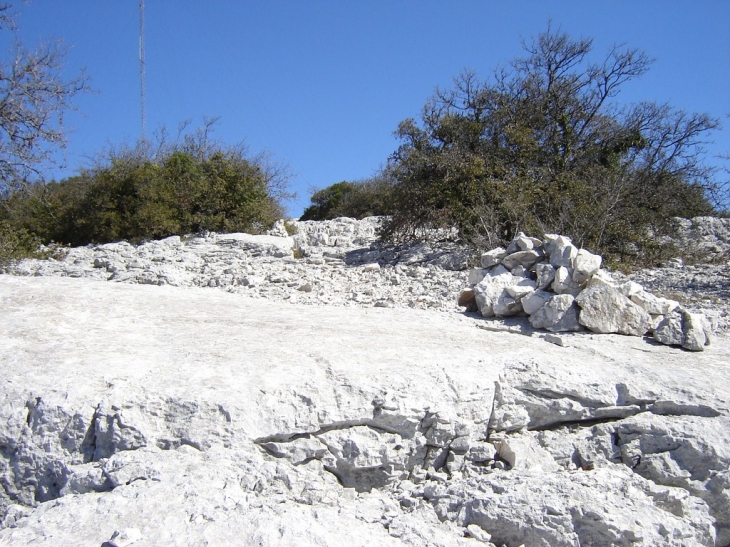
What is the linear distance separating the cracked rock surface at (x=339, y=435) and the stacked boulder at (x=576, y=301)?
0.88ft

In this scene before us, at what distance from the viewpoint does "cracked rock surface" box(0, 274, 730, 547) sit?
2.96m

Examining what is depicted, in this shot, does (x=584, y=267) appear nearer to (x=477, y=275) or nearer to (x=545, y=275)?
(x=545, y=275)

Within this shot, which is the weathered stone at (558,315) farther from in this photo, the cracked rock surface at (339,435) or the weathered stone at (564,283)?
the cracked rock surface at (339,435)

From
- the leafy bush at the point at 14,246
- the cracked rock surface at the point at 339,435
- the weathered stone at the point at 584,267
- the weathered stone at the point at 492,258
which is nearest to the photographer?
the cracked rock surface at the point at 339,435

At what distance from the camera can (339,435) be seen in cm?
349

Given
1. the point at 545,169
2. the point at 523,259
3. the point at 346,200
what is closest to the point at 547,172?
the point at 545,169

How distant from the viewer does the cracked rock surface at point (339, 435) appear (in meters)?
2.96

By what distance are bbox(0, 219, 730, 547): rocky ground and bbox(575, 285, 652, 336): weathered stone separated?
0.12 metres

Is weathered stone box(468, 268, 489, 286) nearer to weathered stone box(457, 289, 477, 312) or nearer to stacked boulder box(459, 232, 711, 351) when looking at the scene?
stacked boulder box(459, 232, 711, 351)

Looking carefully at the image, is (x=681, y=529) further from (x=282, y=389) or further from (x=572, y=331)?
(x=282, y=389)

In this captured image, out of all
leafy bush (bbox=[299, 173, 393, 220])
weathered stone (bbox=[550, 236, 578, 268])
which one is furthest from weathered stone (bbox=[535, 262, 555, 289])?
leafy bush (bbox=[299, 173, 393, 220])

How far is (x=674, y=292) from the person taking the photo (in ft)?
24.9

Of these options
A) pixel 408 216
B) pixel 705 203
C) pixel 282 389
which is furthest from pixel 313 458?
pixel 705 203

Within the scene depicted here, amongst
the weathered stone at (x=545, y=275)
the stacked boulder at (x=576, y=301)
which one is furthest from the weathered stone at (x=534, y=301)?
the weathered stone at (x=545, y=275)
